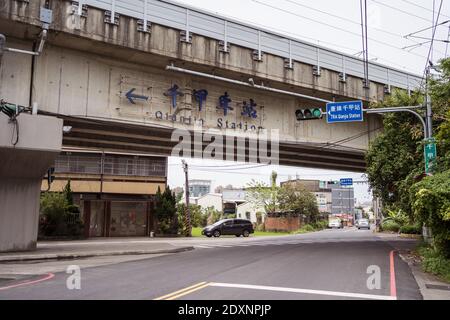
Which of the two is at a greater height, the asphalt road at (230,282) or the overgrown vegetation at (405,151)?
the overgrown vegetation at (405,151)

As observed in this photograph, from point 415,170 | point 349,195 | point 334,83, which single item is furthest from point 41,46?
point 349,195

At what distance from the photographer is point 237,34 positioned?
19.3m

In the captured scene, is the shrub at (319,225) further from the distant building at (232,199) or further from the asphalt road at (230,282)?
the asphalt road at (230,282)

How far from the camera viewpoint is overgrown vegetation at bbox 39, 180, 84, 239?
106ft

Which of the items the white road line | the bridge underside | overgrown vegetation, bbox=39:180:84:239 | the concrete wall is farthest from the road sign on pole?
the concrete wall

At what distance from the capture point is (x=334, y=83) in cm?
2181

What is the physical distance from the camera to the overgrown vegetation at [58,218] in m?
32.4

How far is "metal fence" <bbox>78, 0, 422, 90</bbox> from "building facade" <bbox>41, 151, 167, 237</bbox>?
2270 centimetres

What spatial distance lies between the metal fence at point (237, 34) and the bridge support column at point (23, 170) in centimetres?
479

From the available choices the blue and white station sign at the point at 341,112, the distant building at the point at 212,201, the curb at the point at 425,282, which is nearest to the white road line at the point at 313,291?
the curb at the point at 425,282

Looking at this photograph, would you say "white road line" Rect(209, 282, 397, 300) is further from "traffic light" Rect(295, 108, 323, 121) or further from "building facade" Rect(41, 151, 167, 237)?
"building facade" Rect(41, 151, 167, 237)

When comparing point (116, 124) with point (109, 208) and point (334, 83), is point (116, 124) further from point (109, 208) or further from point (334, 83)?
point (109, 208)

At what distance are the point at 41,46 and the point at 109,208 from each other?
83.6ft

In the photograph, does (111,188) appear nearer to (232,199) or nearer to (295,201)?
(295,201)
